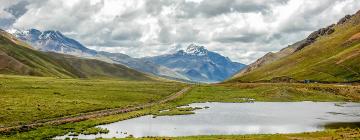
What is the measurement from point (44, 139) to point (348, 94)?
5816 inches

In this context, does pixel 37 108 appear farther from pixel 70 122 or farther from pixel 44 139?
pixel 44 139

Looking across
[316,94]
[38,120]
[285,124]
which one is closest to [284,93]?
[316,94]

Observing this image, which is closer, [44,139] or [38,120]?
[44,139]

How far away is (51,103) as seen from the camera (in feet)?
370

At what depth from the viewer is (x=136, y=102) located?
5792 inches

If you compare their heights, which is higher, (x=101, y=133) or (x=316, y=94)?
(x=316, y=94)

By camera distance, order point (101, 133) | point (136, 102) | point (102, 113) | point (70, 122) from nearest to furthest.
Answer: point (101, 133), point (70, 122), point (102, 113), point (136, 102)

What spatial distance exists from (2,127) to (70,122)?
14142mm

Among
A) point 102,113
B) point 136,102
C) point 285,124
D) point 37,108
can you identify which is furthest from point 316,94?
point 37,108

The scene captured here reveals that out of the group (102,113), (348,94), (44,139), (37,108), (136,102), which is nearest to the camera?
Result: (44,139)

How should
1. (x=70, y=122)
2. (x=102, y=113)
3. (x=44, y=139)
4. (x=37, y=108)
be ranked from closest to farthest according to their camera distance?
1. (x=44, y=139)
2. (x=70, y=122)
3. (x=37, y=108)
4. (x=102, y=113)

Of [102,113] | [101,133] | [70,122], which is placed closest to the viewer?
[101,133]

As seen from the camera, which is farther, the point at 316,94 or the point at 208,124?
the point at 316,94

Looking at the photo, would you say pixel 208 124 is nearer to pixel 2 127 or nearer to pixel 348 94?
pixel 2 127
